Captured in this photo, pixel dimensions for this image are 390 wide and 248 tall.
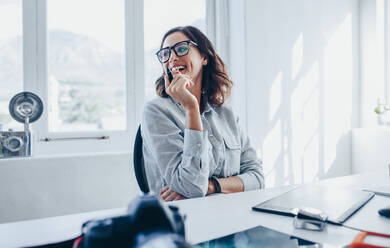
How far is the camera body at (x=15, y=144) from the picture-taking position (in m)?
1.70

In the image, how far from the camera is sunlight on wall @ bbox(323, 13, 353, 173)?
122 inches

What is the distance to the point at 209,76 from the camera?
169 cm

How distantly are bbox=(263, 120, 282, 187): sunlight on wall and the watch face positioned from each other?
5.52ft

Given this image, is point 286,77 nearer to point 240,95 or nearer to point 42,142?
point 240,95

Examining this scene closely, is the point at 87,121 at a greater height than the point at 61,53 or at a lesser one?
lesser

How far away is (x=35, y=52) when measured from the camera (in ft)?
6.56

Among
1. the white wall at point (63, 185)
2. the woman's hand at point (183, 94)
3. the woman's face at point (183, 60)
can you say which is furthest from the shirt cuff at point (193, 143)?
the white wall at point (63, 185)

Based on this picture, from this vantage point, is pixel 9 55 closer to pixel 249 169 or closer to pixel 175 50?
pixel 175 50

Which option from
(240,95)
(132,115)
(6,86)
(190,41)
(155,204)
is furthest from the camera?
(240,95)

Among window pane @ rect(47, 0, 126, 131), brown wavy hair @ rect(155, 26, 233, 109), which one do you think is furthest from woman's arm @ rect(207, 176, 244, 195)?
window pane @ rect(47, 0, 126, 131)

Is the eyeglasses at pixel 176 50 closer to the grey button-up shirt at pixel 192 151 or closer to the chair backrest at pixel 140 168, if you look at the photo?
the grey button-up shirt at pixel 192 151

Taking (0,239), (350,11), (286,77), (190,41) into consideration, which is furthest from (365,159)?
(0,239)

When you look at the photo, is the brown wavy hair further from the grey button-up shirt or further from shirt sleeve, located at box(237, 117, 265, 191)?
shirt sleeve, located at box(237, 117, 265, 191)

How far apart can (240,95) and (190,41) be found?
3.76ft
